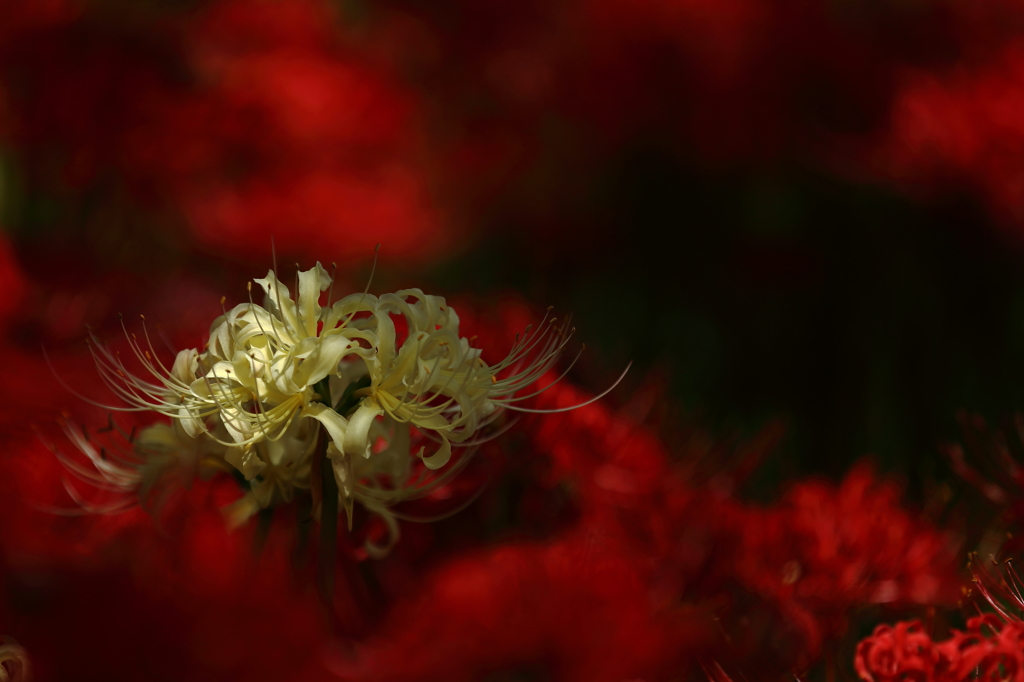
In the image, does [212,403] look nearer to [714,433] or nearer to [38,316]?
[38,316]

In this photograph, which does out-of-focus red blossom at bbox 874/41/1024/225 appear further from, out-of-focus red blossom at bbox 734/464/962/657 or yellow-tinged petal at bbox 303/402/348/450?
yellow-tinged petal at bbox 303/402/348/450

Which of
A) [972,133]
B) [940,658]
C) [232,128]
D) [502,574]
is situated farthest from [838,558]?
[232,128]

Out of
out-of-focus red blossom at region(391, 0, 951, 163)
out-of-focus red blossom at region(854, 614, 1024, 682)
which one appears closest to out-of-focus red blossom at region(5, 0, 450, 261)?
out-of-focus red blossom at region(391, 0, 951, 163)

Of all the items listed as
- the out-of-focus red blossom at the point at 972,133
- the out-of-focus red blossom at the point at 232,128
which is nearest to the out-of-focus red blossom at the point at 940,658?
the out-of-focus red blossom at the point at 972,133

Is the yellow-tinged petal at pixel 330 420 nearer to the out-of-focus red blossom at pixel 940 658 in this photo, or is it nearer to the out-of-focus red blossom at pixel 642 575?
the out-of-focus red blossom at pixel 642 575

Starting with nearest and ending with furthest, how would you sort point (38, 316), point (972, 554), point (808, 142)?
point (972, 554) → point (38, 316) → point (808, 142)

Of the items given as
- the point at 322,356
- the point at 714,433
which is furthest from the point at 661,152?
the point at 322,356

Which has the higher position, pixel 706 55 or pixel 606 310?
pixel 706 55

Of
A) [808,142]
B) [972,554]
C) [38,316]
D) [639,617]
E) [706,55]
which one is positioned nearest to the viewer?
[639,617]

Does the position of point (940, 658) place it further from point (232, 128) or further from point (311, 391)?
point (232, 128)
